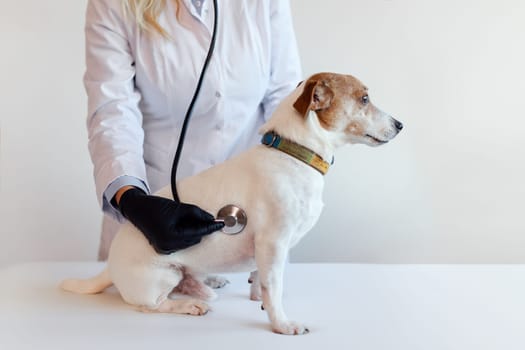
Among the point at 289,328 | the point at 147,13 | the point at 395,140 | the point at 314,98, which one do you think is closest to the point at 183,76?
the point at 147,13

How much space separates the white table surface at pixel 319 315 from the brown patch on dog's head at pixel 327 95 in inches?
13.4

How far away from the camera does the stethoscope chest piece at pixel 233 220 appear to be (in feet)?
3.04

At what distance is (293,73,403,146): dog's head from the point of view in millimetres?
962

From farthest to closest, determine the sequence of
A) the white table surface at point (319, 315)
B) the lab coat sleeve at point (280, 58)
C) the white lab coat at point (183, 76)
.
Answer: the lab coat sleeve at point (280, 58) < the white lab coat at point (183, 76) < the white table surface at point (319, 315)

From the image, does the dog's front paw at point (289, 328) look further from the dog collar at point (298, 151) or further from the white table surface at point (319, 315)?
the dog collar at point (298, 151)

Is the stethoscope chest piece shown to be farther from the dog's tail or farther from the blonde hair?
the blonde hair

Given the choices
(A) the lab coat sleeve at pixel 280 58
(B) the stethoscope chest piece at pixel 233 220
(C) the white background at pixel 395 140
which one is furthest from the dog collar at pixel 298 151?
(C) the white background at pixel 395 140

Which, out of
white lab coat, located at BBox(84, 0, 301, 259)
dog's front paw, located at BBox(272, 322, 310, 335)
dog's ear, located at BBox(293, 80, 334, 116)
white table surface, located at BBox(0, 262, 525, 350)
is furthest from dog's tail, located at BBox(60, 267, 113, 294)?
dog's ear, located at BBox(293, 80, 334, 116)

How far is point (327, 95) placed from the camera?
38.0 inches

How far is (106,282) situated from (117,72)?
→ 0.45 metres

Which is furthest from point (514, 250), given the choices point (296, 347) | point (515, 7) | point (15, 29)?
point (15, 29)

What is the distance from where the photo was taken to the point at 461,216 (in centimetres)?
188

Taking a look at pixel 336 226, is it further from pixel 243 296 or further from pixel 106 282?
pixel 106 282

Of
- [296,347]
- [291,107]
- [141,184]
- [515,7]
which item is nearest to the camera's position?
[296,347]
